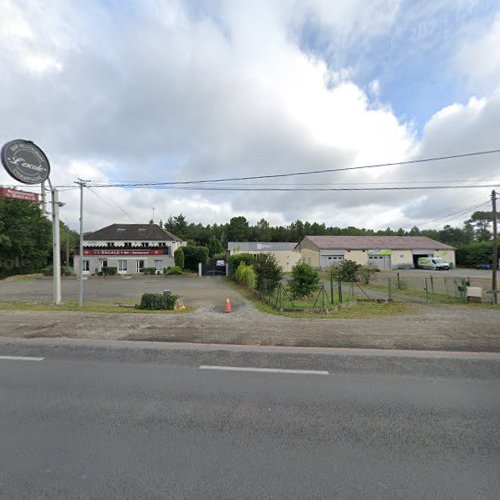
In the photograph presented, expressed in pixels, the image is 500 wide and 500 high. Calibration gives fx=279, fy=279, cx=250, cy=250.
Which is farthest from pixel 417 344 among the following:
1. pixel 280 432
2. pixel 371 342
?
pixel 280 432

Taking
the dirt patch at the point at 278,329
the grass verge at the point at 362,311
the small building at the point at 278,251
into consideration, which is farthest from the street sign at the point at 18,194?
the small building at the point at 278,251

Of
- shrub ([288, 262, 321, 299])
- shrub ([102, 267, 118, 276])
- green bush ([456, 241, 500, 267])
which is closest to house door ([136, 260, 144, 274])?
shrub ([102, 267, 118, 276])

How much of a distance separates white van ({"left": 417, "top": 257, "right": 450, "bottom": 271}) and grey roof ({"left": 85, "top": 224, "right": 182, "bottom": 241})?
3904 centimetres

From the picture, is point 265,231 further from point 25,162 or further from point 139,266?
point 25,162

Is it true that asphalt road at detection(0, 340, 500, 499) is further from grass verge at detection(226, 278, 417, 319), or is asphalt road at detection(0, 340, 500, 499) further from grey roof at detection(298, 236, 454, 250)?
grey roof at detection(298, 236, 454, 250)

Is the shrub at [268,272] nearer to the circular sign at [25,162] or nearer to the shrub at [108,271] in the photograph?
the circular sign at [25,162]

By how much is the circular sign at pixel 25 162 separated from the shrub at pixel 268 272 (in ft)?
38.4

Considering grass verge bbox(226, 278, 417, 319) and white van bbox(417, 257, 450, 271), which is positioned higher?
white van bbox(417, 257, 450, 271)

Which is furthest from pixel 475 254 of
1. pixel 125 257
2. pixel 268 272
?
pixel 125 257

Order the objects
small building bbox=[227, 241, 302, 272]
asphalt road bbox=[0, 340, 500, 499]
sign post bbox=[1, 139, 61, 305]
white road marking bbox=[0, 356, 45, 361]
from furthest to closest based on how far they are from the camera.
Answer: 1. small building bbox=[227, 241, 302, 272]
2. sign post bbox=[1, 139, 61, 305]
3. white road marking bbox=[0, 356, 45, 361]
4. asphalt road bbox=[0, 340, 500, 499]

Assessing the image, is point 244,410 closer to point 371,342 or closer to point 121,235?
point 371,342

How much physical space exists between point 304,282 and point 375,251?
36.1 m

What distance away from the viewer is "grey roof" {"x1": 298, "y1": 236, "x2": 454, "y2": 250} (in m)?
45.1

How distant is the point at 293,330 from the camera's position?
8367 millimetres
